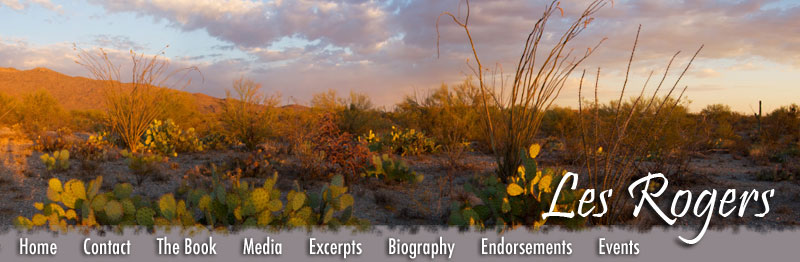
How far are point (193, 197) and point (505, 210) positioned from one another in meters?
2.28

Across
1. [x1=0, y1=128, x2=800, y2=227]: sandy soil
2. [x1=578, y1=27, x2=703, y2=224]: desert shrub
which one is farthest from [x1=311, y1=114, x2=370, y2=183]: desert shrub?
[x1=578, y1=27, x2=703, y2=224]: desert shrub

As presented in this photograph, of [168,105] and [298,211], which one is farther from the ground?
[168,105]

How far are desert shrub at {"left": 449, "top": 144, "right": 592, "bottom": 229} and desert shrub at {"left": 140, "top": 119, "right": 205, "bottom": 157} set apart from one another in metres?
7.50

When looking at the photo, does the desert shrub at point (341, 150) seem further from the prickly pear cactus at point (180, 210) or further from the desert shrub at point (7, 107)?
the desert shrub at point (7, 107)

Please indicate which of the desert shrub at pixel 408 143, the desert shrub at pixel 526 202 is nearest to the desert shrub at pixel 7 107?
the desert shrub at pixel 408 143

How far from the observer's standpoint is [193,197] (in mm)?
3645

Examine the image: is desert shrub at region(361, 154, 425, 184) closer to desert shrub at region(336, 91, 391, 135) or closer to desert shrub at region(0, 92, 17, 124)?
desert shrub at region(336, 91, 391, 135)

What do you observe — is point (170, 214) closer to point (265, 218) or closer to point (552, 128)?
point (265, 218)

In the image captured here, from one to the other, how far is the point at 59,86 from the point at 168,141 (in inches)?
2173

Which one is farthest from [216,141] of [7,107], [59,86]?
[59,86]

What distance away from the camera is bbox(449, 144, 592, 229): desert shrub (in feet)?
11.8

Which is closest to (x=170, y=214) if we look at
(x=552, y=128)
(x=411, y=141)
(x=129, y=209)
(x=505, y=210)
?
(x=129, y=209)

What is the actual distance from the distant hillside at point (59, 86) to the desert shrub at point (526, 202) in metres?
49.3

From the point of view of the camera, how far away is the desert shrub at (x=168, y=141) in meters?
9.80
